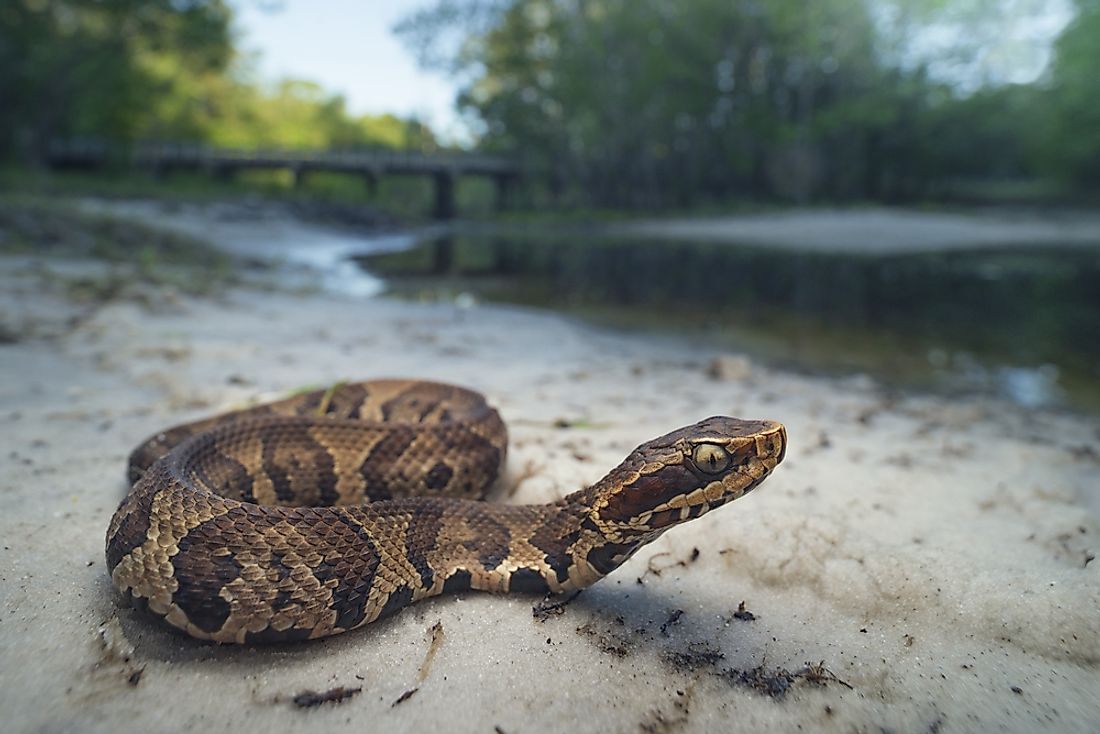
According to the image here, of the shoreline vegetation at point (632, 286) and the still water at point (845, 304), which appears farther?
the still water at point (845, 304)

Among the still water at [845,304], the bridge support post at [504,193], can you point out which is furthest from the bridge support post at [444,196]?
the still water at [845,304]

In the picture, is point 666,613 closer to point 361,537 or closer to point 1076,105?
point 361,537

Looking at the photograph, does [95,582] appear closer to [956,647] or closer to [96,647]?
[96,647]

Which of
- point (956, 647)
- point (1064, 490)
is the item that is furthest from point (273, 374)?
point (1064, 490)

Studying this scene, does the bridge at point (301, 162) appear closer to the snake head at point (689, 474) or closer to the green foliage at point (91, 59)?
the green foliage at point (91, 59)

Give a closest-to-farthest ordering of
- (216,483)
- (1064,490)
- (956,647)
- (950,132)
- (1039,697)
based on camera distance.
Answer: (1039,697)
(956,647)
(216,483)
(1064,490)
(950,132)

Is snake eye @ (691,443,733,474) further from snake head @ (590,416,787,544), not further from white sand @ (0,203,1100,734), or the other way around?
white sand @ (0,203,1100,734)
